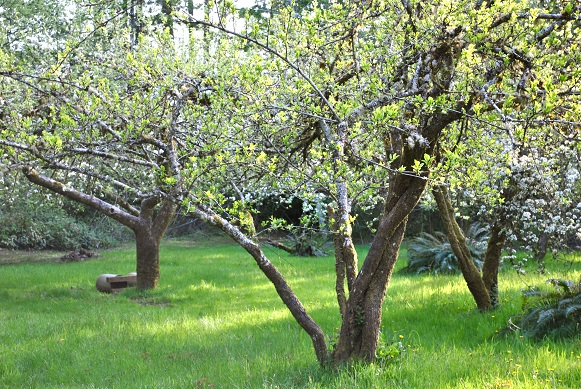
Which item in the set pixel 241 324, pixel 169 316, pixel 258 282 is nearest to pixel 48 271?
pixel 258 282

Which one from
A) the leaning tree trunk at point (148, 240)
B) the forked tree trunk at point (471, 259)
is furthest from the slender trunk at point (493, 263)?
the leaning tree trunk at point (148, 240)

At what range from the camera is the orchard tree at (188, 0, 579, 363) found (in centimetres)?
460

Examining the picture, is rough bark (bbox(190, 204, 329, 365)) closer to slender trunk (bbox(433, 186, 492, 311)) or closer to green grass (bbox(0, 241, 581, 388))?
green grass (bbox(0, 241, 581, 388))

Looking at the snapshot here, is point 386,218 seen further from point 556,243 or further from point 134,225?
point 134,225

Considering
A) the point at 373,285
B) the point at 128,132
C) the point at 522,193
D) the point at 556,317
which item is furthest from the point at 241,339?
the point at 522,193

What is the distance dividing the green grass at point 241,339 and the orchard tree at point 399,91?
2.16 feet

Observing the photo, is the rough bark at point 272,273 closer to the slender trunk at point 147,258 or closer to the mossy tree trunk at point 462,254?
the mossy tree trunk at point 462,254

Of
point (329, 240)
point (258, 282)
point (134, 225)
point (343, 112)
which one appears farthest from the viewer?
point (329, 240)

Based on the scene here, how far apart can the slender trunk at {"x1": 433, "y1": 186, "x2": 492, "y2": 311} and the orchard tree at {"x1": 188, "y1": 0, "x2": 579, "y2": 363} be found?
1.90 m

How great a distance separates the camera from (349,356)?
5.46 metres

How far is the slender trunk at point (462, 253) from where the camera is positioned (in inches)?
310

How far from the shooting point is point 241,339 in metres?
7.86

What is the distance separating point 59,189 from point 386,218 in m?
6.99

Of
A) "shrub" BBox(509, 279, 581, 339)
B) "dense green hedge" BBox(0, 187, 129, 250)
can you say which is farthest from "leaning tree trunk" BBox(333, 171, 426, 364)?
"dense green hedge" BBox(0, 187, 129, 250)
